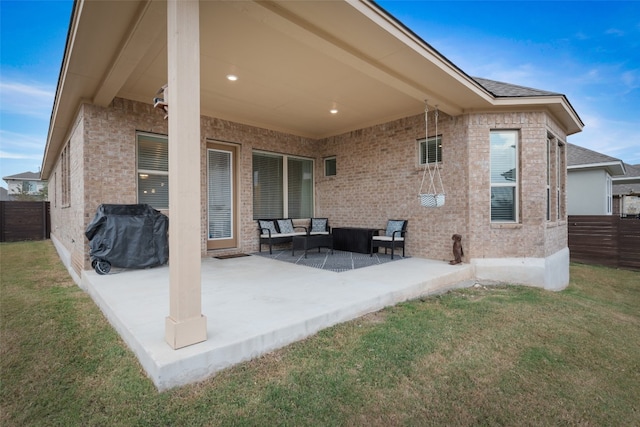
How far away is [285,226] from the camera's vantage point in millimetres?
7633

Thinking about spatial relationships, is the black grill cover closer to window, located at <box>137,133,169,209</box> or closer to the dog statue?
window, located at <box>137,133,169,209</box>

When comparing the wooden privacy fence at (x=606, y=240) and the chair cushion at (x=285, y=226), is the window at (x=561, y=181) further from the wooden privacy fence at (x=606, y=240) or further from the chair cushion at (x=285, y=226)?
the chair cushion at (x=285, y=226)


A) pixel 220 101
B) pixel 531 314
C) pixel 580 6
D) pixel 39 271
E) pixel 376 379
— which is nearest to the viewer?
pixel 376 379

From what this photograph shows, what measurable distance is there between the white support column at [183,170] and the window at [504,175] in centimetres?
563

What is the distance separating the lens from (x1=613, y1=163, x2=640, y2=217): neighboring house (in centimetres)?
1401

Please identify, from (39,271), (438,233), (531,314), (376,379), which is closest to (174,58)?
(376,379)

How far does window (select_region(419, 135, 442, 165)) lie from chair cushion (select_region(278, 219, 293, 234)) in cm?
351

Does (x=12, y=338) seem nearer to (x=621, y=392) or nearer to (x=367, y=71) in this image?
(x=367, y=71)

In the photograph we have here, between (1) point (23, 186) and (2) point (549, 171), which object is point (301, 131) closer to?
(2) point (549, 171)

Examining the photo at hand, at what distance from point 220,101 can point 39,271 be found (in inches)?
209

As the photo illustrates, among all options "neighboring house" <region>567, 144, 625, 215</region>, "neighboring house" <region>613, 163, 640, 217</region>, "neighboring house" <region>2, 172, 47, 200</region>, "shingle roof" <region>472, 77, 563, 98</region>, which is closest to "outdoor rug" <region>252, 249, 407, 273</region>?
"shingle roof" <region>472, 77, 563, 98</region>

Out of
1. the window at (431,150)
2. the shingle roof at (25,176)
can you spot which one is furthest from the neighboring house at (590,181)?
the shingle roof at (25,176)

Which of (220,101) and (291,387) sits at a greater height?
(220,101)

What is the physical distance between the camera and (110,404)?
6.24 ft
